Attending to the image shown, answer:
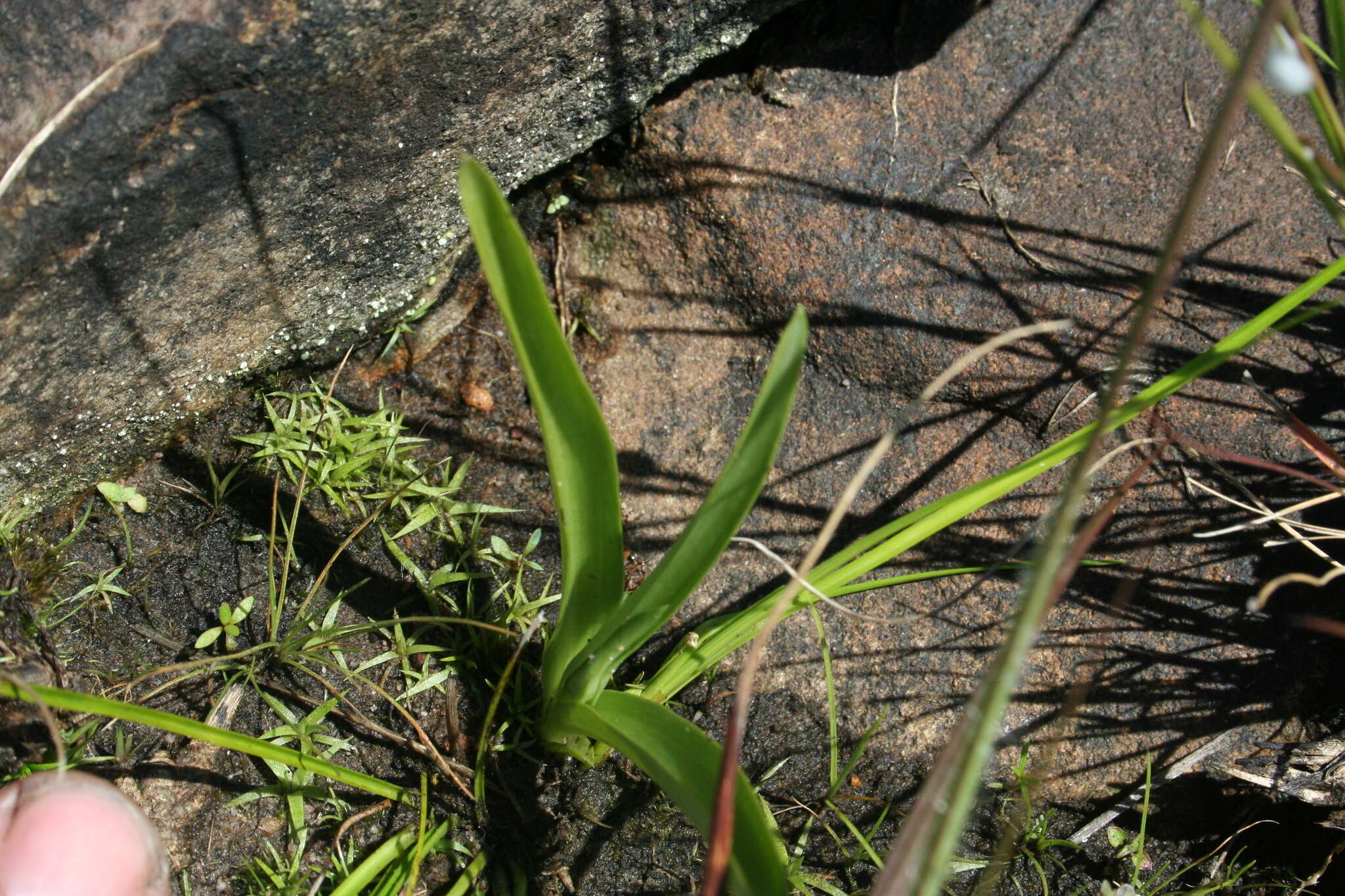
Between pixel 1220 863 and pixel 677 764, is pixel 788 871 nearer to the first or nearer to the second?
pixel 677 764

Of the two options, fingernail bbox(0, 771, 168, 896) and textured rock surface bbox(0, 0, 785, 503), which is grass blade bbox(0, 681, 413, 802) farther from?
textured rock surface bbox(0, 0, 785, 503)

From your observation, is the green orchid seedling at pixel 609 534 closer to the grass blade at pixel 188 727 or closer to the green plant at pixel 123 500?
the grass blade at pixel 188 727

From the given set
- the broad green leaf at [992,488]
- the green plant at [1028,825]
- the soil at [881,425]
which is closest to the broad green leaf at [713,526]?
the broad green leaf at [992,488]

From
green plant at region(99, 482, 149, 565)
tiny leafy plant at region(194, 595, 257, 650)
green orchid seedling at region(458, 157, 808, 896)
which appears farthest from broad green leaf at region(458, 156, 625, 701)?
green plant at region(99, 482, 149, 565)

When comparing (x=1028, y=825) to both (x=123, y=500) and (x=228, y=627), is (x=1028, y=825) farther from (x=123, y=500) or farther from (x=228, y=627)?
(x=123, y=500)

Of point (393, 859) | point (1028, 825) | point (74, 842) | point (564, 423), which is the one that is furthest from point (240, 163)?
point (1028, 825)

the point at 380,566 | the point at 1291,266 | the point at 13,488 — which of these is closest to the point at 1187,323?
the point at 1291,266
